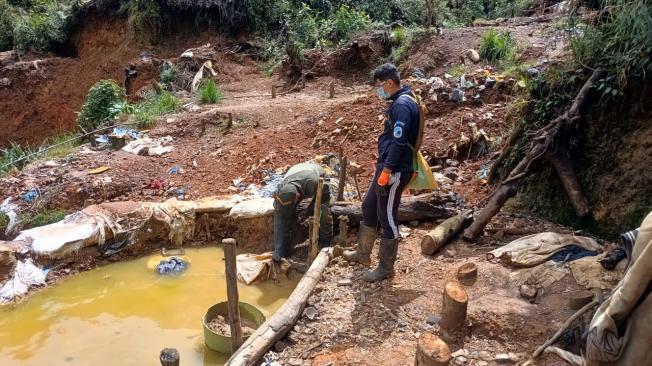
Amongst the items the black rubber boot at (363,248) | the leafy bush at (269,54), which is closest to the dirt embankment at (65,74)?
the leafy bush at (269,54)

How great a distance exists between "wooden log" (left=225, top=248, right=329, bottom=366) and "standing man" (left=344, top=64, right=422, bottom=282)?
19.6 inches

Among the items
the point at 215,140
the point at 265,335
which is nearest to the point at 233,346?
the point at 265,335

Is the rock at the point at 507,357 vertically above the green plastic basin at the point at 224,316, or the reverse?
the rock at the point at 507,357

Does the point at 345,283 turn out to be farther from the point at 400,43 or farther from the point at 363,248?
the point at 400,43

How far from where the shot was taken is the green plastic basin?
4105 mm

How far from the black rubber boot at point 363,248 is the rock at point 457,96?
3667 millimetres

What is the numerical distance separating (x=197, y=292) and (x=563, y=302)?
3.44 m

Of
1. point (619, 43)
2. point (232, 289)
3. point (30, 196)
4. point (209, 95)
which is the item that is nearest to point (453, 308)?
point (232, 289)

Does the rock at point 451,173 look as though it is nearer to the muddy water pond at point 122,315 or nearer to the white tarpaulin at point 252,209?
the white tarpaulin at point 252,209

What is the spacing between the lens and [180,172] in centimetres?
776

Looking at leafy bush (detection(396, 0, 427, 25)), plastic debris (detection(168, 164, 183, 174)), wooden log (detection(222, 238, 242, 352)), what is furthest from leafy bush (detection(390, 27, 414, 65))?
wooden log (detection(222, 238, 242, 352))

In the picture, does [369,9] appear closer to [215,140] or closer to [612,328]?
[215,140]

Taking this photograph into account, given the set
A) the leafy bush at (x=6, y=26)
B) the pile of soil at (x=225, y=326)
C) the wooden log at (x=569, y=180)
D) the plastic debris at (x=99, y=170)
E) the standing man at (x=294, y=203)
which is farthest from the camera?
the leafy bush at (x=6, y=26)

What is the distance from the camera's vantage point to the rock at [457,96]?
296 inches
